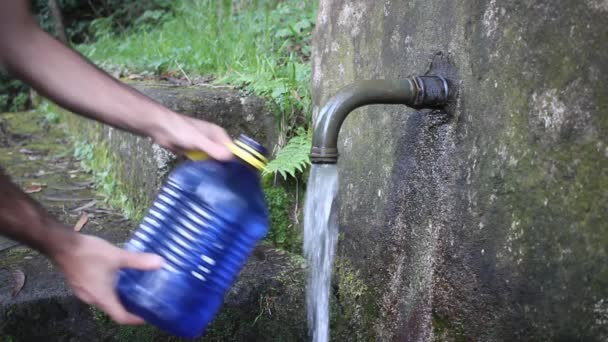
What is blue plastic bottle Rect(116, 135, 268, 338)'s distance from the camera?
132 centimetres

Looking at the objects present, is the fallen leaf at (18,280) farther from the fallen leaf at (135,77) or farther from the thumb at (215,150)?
the fallen leaf at (135,77)

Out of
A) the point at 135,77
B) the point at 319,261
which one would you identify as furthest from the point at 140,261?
the point at 135,77

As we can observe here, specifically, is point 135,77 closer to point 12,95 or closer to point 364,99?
point 364,99

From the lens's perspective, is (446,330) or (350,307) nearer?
(446,330)

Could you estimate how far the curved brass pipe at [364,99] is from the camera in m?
1.78

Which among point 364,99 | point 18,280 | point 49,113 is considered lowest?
point 18,280

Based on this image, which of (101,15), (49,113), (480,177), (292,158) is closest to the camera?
(480,177)

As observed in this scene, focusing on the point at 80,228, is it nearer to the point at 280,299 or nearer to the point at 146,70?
the point at 280,299

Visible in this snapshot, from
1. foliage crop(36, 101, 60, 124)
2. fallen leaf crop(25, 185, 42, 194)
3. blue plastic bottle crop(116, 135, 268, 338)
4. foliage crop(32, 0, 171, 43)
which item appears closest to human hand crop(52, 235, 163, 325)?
blue plastic bottle crop(116, 135, 268, 338)

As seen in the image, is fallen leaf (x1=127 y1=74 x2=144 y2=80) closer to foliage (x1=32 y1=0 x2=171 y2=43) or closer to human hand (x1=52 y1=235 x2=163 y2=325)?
human hand (x1=52 y1=235 x2=163 y2=325)

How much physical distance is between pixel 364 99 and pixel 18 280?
1490 mm

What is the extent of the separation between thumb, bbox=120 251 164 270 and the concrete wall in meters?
0.95

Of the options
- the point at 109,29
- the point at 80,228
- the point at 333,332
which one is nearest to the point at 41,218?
the point at 333,332

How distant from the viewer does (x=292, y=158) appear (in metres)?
2.74
